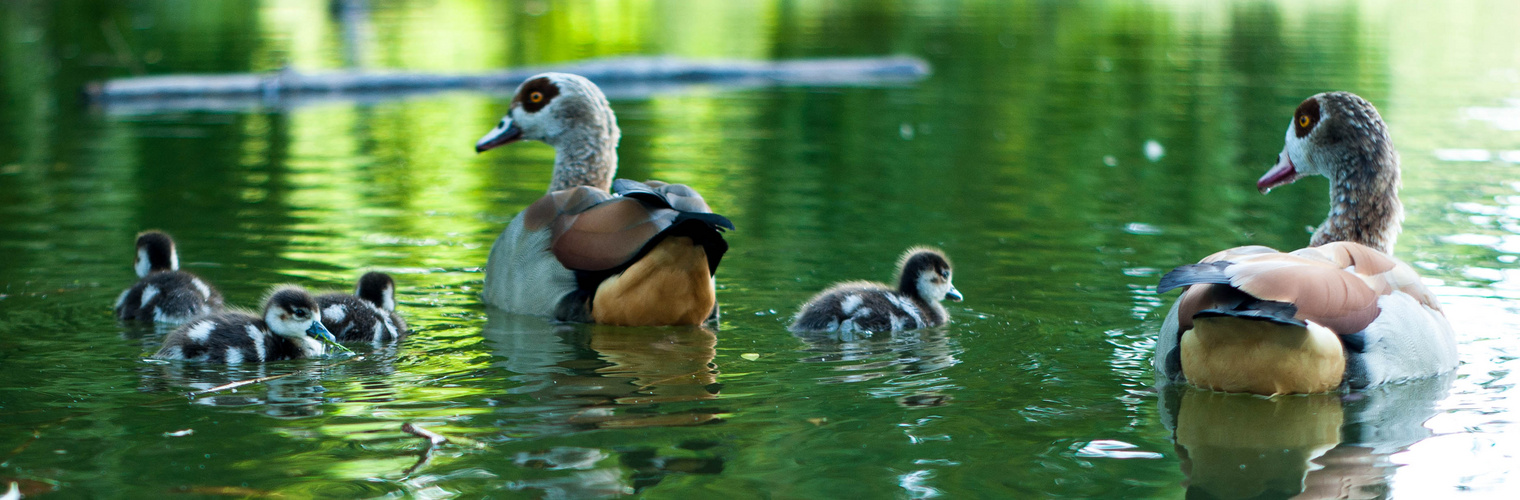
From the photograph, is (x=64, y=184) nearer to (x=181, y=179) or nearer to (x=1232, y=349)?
(x=181, y=179)

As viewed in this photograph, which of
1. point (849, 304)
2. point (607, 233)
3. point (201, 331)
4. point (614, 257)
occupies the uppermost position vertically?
point (607, 233)

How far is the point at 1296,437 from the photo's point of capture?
558 cm

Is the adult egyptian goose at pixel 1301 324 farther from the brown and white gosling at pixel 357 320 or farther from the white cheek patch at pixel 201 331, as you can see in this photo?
the white cheek patch at pixel 201 331

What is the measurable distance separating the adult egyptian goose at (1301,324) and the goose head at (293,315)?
3.63 meters

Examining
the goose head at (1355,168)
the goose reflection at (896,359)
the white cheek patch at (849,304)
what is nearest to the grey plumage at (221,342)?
the goose reflection at (896,359)

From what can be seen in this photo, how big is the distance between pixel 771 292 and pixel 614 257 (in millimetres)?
1505

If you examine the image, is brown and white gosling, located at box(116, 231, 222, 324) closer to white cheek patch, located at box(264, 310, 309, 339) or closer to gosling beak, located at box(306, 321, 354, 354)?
white cheek patch, located at box(264, 310, 309, 339)

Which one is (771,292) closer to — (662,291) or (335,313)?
(662,291)

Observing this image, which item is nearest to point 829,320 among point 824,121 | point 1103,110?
point 824,121

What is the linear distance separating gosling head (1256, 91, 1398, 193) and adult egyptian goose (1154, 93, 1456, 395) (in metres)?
0.80

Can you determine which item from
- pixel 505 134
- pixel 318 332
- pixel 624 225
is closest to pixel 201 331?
pixel 318 332

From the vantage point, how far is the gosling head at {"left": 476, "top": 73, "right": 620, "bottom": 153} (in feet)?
29.8

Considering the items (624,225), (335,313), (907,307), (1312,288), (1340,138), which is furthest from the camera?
(907,307)

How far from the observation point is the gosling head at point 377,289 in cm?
766
